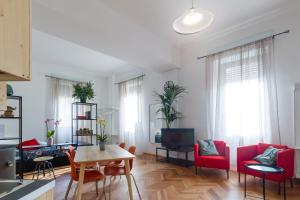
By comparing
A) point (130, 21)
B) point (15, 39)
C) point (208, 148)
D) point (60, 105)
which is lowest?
point (208, 148)

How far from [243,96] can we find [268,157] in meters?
1.32

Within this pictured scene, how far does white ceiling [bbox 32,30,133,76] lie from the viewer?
4.73m

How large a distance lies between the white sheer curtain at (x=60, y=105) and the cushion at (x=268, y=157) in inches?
226

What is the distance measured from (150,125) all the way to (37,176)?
136 inches

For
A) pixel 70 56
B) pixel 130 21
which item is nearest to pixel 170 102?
pixel 130 21

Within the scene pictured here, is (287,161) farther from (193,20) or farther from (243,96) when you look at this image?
(193,20)

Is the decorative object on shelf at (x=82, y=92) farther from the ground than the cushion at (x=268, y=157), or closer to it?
farther from the ground

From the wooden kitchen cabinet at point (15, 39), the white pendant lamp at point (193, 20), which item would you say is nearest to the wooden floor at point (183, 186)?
the white pendant lamp at point (193, 20)

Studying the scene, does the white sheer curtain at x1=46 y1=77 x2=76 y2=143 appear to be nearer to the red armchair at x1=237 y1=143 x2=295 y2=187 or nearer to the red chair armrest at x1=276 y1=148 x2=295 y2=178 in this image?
the red armchair at x1=237 y1=143 x2=295 y2=187

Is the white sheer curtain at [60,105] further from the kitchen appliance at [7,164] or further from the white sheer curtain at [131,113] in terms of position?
the kitchen appliance at [7,164]

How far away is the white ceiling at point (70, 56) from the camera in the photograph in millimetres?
4730

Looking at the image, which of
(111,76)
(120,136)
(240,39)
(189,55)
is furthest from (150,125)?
(240,39)

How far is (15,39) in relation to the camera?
0.86 meters

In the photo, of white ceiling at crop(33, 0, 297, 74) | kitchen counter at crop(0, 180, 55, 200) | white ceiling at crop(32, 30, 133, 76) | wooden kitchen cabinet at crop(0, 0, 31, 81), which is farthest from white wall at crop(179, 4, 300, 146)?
wooden kitchen cabinet at crop(0, 0, 31, 81)
